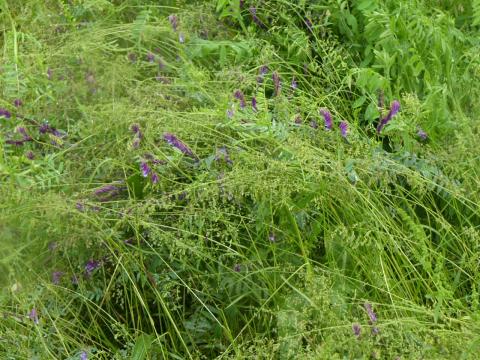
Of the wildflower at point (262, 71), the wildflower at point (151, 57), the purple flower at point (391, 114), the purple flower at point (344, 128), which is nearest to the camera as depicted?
the purple flower at point (344, 128)

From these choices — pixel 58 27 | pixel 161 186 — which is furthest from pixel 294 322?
pixel 58 27

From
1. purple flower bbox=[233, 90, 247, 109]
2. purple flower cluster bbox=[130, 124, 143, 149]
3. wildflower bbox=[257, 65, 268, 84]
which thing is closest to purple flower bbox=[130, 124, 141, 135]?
purple flower cluster bbox=[130, 124, 143, 149]

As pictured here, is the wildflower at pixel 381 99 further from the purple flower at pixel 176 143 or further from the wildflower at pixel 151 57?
the wildflower at pixel 151 57

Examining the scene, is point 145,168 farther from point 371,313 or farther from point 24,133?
point 371,313

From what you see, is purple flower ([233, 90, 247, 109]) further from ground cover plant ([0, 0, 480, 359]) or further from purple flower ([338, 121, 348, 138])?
purple flower ([338, 121, 348, 138])

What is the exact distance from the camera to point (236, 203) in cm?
256

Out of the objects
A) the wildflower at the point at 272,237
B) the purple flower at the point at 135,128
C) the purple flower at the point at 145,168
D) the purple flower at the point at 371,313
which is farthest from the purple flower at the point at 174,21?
the purple flower at the point at 371,313

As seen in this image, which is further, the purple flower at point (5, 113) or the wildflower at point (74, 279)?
the purple flower at point (5, 113)

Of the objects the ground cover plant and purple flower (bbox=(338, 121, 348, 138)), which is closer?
the ground cover plant

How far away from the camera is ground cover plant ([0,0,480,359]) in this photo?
7.59ft

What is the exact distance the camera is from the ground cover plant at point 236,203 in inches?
91.1

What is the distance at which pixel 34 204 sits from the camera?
93.2 inches

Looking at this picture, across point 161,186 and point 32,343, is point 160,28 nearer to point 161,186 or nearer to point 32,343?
point 161,186

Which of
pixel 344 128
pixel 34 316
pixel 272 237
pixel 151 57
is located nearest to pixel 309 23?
pixel 151 57
